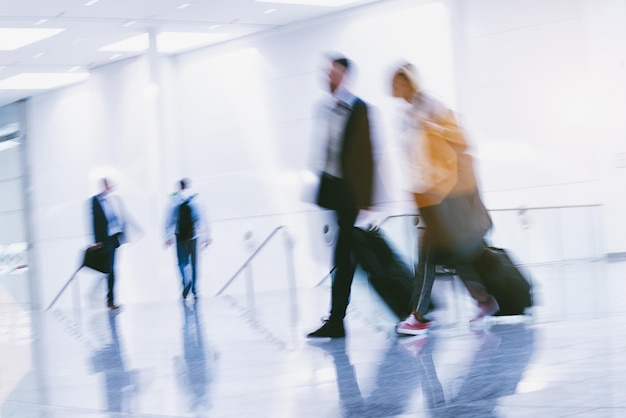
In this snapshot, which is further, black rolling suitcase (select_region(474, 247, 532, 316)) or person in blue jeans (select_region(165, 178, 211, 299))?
person in blue jeans (select_region(165, 178, 211, 299))

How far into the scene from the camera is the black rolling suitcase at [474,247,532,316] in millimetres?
6605

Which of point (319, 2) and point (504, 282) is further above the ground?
point (319, 2)

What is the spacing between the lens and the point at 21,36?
19141 mm

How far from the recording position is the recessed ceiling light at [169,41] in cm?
2078

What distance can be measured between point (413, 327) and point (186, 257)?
9391 millimetres

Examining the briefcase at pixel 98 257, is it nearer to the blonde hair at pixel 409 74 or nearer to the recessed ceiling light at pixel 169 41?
the recessed ceiling light at pixel 169 41

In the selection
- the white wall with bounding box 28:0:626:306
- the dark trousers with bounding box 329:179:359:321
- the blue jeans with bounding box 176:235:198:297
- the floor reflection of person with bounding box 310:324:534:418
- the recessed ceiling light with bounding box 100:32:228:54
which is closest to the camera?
the floor reflection of person with bounding box 310:324:534:418

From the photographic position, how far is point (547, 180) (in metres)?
17.5

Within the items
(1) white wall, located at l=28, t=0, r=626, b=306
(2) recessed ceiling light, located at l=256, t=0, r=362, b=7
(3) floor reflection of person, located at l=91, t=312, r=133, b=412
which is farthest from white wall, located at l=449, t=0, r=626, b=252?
(3) floor reflection of person, located at l=91, t=312, r=133, b=412

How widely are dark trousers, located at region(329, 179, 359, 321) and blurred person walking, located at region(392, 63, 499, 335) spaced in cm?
44

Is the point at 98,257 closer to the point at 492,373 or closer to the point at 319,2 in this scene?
the point at 319,2

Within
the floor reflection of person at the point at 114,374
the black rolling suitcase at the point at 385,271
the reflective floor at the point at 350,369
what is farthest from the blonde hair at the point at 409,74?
the floor reflection of person at the point at 114,374

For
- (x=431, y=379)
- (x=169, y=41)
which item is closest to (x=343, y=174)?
(x=431, y=379)

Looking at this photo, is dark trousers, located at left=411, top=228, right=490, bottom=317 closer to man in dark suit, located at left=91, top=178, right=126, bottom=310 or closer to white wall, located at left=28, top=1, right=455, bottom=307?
man in dark suit, located at left=91, top=178, right=126, bottom=310
